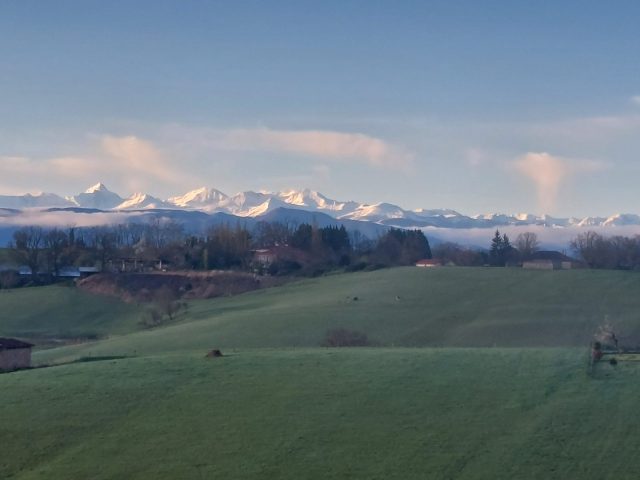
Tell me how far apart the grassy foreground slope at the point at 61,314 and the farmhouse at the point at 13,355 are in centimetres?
3093

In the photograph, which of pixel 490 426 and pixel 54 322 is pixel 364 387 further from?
pixel 54 322

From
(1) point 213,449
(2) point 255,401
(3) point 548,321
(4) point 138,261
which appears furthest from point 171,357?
(4) point 138,261

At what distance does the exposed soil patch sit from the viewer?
101 m

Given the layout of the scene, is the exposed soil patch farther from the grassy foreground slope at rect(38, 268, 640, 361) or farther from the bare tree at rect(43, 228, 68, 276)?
the bare tree at rect(43, 228, 68, 276)

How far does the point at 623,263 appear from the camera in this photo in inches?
4631

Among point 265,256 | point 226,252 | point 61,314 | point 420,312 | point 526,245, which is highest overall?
point 526,245

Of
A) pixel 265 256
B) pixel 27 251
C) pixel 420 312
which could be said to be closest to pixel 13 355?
pixel 420 312

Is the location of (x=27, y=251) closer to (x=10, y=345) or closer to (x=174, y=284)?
(x=174, y=284)

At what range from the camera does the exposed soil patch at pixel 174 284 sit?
100562 millimetres

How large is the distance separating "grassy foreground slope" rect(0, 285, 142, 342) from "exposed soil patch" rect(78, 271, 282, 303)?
2.58 metres

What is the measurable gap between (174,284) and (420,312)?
1617 inches

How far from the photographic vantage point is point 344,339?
59125 millimetres

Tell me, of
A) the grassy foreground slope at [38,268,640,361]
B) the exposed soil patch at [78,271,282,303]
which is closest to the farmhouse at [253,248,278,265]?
the exposed soil patch at [78,271,282,303]

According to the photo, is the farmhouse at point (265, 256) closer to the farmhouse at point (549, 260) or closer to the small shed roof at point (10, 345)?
the farmhouse at point (549, 260)
